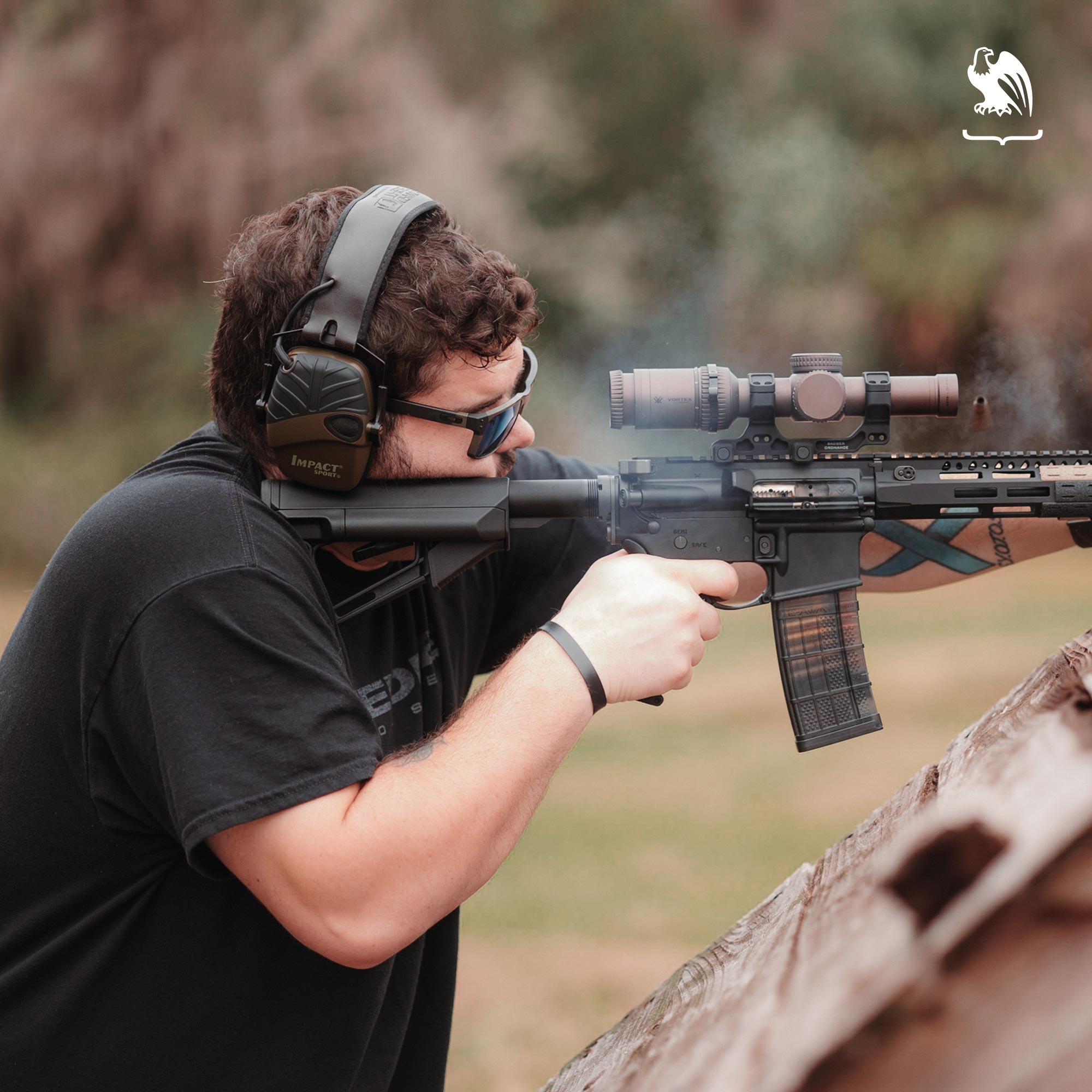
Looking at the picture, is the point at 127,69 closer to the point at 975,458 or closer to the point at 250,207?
the point at 250,207

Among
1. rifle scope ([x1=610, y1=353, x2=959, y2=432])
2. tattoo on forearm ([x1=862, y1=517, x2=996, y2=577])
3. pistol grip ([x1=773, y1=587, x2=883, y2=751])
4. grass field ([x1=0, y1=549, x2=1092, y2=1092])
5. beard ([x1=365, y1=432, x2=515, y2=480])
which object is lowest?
grass field ([x1=0, y1=549, x2=1092, y2=1092])

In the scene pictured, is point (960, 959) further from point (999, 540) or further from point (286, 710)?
point (999, 540)

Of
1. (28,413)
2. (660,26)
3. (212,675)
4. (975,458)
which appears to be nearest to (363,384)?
(212,675)

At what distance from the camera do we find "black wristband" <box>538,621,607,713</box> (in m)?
0.95

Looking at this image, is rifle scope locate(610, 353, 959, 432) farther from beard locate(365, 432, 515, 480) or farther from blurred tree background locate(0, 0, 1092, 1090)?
blurred tree background locate(0, 0, 1092, 1090)

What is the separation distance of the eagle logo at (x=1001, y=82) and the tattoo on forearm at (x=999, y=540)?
15.4 ft

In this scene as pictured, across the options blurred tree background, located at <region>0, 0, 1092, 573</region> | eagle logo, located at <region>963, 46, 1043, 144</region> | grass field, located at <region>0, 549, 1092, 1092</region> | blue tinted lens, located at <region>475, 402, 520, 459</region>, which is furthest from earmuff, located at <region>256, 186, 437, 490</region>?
eagle logo, located at <region>963, 46, 1043, 144</region>

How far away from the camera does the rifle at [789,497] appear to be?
1196 millimetres

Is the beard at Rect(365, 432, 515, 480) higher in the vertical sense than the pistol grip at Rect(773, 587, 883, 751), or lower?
higher

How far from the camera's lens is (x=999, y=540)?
4.62 feet

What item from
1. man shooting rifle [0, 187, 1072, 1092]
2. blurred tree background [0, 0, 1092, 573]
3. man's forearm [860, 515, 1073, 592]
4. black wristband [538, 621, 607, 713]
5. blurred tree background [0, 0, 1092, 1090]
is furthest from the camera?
blurred tree background [0, 0, 1092, 573]

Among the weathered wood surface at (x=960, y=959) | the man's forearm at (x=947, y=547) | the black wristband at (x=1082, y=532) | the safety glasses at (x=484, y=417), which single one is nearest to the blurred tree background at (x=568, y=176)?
the man's forearm at (x=947, y=547)

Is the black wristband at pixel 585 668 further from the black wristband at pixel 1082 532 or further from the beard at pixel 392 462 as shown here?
the black wristband at pixel 1082 532

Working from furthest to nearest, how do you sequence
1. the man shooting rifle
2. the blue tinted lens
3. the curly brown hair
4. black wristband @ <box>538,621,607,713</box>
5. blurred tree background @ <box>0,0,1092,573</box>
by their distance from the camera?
1. blurred tree background @ <box>0,0,1092,573</box>
2. the blue tinted lens
3. the curly brown hair
4. black wristband @ <box>538,621,607,713</box>
5. the man shooting rifle
